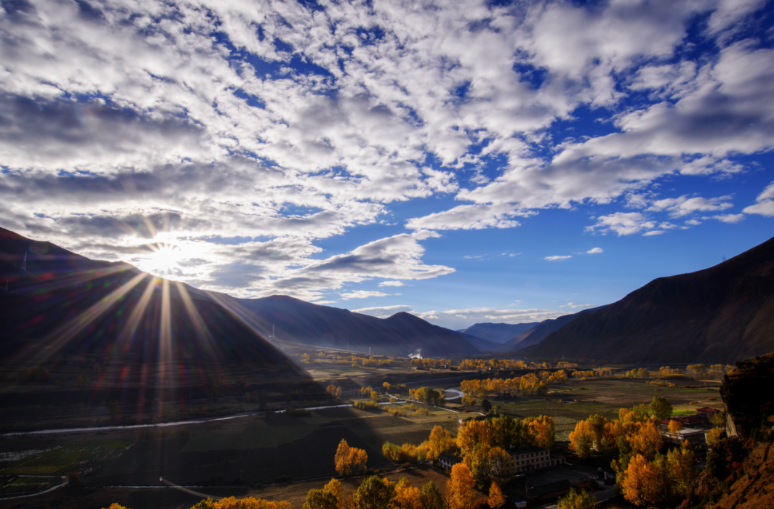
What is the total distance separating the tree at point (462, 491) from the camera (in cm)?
3856

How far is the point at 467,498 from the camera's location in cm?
3900

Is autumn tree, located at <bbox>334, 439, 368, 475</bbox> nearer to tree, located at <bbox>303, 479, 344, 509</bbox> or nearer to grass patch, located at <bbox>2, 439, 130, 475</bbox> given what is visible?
tree, located at <bbox>303, 479, 344, 509</bbox>

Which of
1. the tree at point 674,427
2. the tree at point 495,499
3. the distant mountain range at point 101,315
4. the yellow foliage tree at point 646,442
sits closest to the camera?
the tree at point 495,499

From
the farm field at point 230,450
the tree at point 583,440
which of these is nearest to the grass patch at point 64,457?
the farm field at point 230,450

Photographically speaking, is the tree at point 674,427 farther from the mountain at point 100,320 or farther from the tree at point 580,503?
the mountain at point 100,320

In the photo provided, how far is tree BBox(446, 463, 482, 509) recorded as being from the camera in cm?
3856

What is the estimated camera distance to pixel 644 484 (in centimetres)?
3691

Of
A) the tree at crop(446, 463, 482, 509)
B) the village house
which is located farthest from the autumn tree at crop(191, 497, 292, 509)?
the village house

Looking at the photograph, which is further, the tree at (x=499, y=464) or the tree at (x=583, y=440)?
the tree at (x=583, y=440)

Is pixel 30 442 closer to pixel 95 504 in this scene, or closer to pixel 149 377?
pixel 95 504

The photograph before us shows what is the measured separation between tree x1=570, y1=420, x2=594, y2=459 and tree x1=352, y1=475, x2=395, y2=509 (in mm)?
31105

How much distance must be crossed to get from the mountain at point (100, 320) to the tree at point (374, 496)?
387 ft

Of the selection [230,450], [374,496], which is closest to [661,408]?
[374,496]

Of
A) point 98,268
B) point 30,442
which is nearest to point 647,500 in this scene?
point 30,442
